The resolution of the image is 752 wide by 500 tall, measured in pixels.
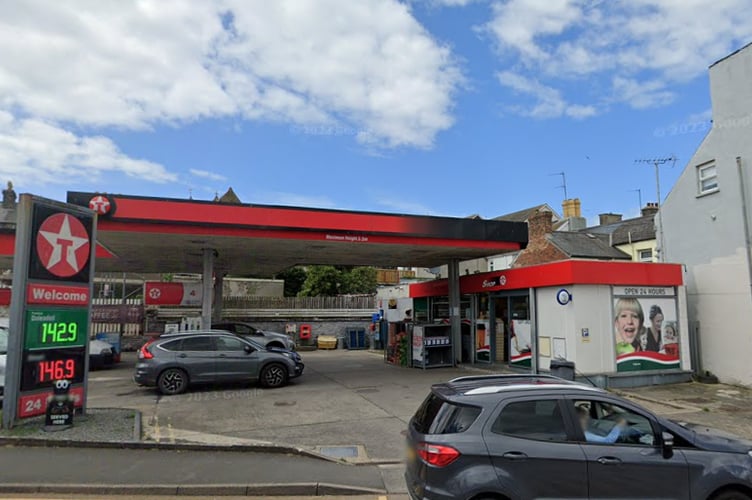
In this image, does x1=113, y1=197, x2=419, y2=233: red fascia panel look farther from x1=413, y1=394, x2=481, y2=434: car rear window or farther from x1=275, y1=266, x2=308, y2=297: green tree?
x1=275, y1=266, x2=308, y2=297: green tree

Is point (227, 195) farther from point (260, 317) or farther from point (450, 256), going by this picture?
point (450, 256)

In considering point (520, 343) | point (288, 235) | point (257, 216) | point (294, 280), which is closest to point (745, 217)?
point (520, 343)

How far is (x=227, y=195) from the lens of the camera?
2226 inches

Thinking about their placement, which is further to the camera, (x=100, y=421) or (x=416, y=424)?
(x=100, y=421)

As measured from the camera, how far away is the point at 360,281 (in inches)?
1624

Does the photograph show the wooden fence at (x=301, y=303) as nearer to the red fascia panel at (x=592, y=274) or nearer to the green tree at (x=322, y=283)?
the green tree at (x=322, y=283)

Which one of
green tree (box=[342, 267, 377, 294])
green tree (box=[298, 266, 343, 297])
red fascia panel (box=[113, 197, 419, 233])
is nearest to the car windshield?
red fascia panel (box=[113, 197, 419, 233])

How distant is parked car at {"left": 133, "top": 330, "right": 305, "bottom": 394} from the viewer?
12.1m

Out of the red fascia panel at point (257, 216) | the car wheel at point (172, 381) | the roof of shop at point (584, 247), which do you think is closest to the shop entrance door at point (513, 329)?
the red fascia panel at point (257, 216)

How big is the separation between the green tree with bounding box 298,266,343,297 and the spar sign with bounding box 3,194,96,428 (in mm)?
27960

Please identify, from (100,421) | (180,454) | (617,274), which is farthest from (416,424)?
(617,274)

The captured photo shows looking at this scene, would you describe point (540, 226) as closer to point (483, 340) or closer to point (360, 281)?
point (483, 340)

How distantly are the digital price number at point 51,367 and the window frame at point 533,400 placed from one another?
771 centimetres

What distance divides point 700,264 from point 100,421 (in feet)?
53.8
